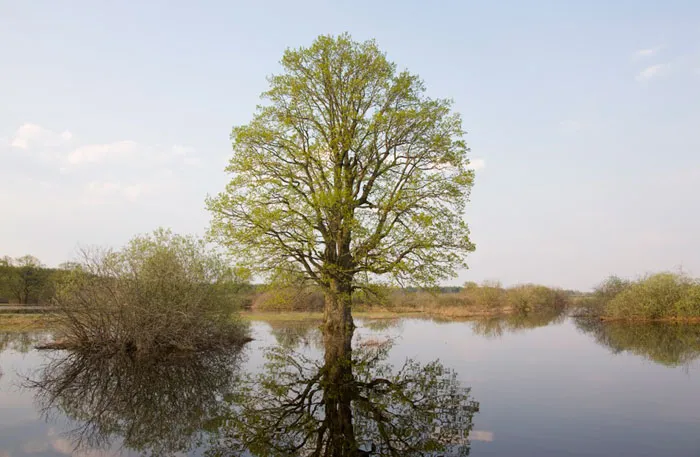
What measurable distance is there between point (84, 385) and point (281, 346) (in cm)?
1067

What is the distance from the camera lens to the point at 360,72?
76.4ft

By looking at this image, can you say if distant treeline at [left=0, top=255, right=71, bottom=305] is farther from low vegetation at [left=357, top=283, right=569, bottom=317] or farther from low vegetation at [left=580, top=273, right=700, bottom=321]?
low vegetation at [left=580, top=273, right=700, bottom=321]

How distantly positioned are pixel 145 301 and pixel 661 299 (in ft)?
143

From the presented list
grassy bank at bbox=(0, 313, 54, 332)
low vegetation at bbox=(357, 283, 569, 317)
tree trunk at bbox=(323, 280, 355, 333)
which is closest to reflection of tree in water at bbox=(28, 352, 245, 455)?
tree trunk at bbox=(323, 280, 355, 333)

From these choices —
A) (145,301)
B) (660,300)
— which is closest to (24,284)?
(145,301)

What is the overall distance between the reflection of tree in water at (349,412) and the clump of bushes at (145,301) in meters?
6.06

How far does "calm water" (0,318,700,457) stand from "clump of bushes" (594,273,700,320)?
23391 mm

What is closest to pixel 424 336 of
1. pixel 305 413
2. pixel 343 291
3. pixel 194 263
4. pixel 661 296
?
pixel 343 291

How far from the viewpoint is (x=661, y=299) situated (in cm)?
4131

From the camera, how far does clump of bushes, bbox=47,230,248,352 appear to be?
19766mm

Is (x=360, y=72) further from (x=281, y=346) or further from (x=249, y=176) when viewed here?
(x=281, y=346)

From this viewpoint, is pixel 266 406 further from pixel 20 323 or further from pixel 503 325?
pixel 503 325

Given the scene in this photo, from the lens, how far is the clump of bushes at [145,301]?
1977 cm

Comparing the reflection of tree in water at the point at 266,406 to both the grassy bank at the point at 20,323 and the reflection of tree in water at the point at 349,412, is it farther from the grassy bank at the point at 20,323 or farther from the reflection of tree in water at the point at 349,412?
the grassy bank at the point at 20,323
